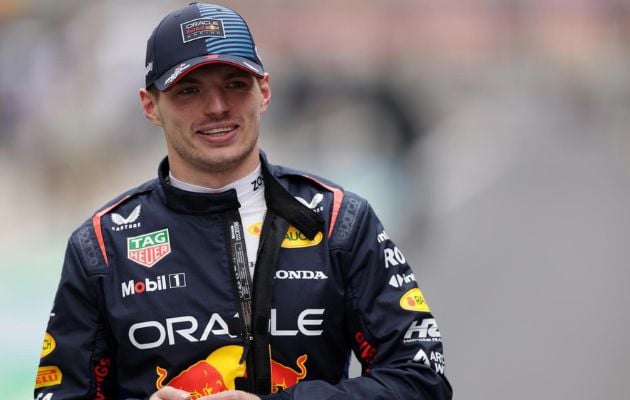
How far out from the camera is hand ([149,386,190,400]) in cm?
186

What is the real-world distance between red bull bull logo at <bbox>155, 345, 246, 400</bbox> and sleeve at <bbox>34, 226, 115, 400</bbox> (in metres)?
0.13

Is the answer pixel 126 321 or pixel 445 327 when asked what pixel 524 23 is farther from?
pixel 126 321

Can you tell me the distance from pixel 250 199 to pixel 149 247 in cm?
21

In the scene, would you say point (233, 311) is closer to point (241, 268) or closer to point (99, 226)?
point (241, 268)

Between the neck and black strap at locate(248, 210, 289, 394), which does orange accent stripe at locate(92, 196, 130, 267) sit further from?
black strap at locate(248, 210, 289, 394)

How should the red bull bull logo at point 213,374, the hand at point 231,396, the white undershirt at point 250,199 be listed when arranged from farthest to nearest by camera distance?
the white undershirt at point 250,199, the red bull bull logo at point 213,374, the hand at point 231,396

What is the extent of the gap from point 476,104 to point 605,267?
2.38ft

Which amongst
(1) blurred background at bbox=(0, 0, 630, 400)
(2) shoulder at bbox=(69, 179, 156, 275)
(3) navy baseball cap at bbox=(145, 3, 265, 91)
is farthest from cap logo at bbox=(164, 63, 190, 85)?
(1) blurred background at bbox=(0, 0, 630, 400)

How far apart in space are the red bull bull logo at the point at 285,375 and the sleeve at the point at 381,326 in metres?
0.05

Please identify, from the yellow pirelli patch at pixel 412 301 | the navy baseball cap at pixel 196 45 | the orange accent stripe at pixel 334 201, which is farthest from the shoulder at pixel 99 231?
the yellow pirelli patch at pixel 412 301

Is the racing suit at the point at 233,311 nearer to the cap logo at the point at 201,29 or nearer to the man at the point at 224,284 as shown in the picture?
the man at the point at 224,284

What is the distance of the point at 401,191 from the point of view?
379 centimetres

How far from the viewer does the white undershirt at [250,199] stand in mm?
2031

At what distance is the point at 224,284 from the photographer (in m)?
1.97
